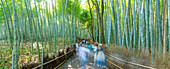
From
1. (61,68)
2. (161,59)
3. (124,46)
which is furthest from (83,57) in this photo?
(161,59)

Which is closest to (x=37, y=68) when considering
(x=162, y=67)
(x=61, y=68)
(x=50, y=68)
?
(x=50, y=68)

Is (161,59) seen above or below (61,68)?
above

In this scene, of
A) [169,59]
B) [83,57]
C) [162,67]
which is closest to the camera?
[162,67]

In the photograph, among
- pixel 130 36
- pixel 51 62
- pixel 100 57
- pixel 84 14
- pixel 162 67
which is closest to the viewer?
pixel 162 67

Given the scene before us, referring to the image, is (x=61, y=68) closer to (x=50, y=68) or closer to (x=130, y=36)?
(x=50, y=68)

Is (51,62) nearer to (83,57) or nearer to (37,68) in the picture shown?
(37,68)

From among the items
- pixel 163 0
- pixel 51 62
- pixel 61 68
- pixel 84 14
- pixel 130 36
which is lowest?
pixel 61 68

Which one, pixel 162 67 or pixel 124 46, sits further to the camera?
pixel 124 46

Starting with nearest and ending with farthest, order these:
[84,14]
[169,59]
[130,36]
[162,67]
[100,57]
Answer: [162,67] → [169,59] → [100,57] → [130,36] → [84,14]

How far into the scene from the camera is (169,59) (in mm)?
3145

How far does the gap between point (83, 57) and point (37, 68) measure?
1816mm

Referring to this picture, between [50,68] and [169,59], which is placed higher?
[169,59]

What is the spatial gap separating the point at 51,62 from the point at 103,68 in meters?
1.69

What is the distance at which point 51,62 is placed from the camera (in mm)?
3875
